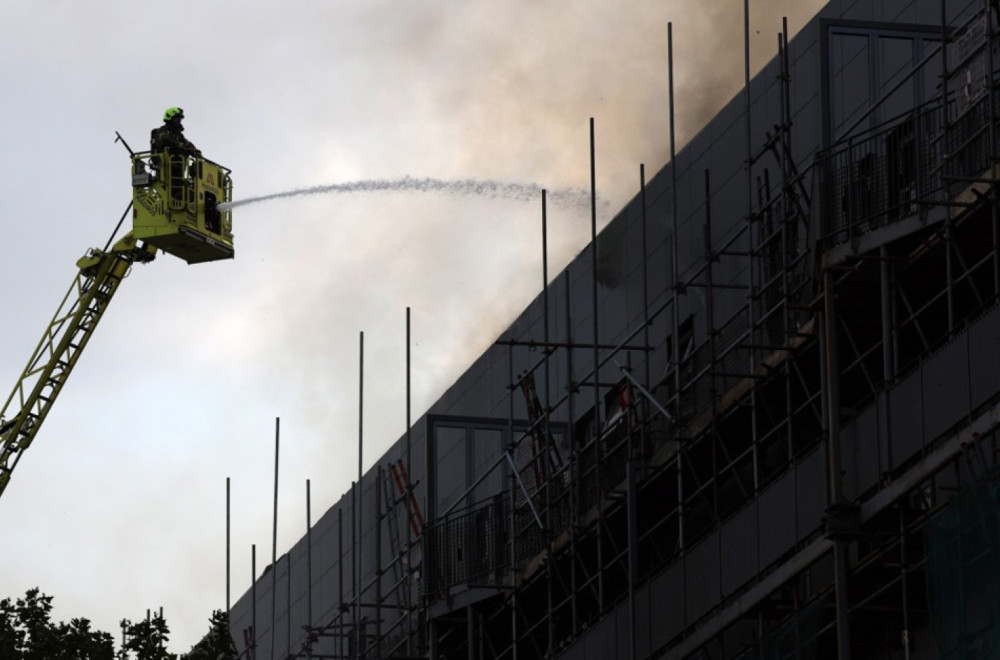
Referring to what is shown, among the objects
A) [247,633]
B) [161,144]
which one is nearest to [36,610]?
[161,144]

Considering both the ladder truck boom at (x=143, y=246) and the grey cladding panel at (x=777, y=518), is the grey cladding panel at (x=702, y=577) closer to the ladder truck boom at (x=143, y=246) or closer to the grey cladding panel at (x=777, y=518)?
the grey cladding panel at (x=777, y=518)

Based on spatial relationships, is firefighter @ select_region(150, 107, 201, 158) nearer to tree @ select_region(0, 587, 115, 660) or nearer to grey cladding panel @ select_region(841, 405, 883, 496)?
tree @ select_region(0, 587, 115, 660)

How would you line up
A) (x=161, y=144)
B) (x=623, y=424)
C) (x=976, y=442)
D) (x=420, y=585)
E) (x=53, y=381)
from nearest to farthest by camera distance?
(x=976, y=442), (x=623, y=424), (x=420, y=585), (x=161, y=144), (x=53, y=381)

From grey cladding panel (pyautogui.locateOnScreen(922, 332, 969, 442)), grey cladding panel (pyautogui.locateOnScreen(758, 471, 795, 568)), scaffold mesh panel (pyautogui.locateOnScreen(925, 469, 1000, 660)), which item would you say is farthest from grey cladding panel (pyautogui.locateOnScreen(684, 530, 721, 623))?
scaffold mesh panel (pyautogui.locateOnScreen(925, 469, 1000, 660))

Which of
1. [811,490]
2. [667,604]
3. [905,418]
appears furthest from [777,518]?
[667,604]

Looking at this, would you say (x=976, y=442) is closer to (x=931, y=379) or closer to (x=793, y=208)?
(x=931, y=379)

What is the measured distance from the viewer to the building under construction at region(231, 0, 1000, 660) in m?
23.8

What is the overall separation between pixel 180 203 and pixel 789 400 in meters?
23.9

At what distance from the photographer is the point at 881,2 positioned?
100ft

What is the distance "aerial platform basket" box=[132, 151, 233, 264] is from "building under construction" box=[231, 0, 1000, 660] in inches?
410

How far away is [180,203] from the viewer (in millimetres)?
48938

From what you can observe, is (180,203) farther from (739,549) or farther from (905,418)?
(905,418)

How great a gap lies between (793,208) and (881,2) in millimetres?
3668

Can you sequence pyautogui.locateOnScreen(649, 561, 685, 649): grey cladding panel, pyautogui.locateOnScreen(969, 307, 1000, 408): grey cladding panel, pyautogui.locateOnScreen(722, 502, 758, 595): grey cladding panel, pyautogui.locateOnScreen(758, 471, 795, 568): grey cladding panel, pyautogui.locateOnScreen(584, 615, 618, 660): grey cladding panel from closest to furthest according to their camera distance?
1. pyautogui.locateOnScreen(969, 307, 1000, 408): grey cladding panel
2. pyautogui.locateOnScreen(758, 471, 795, 568): grey cladding panel
3. pyautogui.locateOnScreen(722, 502, 758, 595): grey cladding panel
4. pyautogui.locateOnScreen(649, 561, 685, 649): grey cladding panel
5. pyautogui.locateOnScreen(584, 615, 618, 660): grey cladding panel
